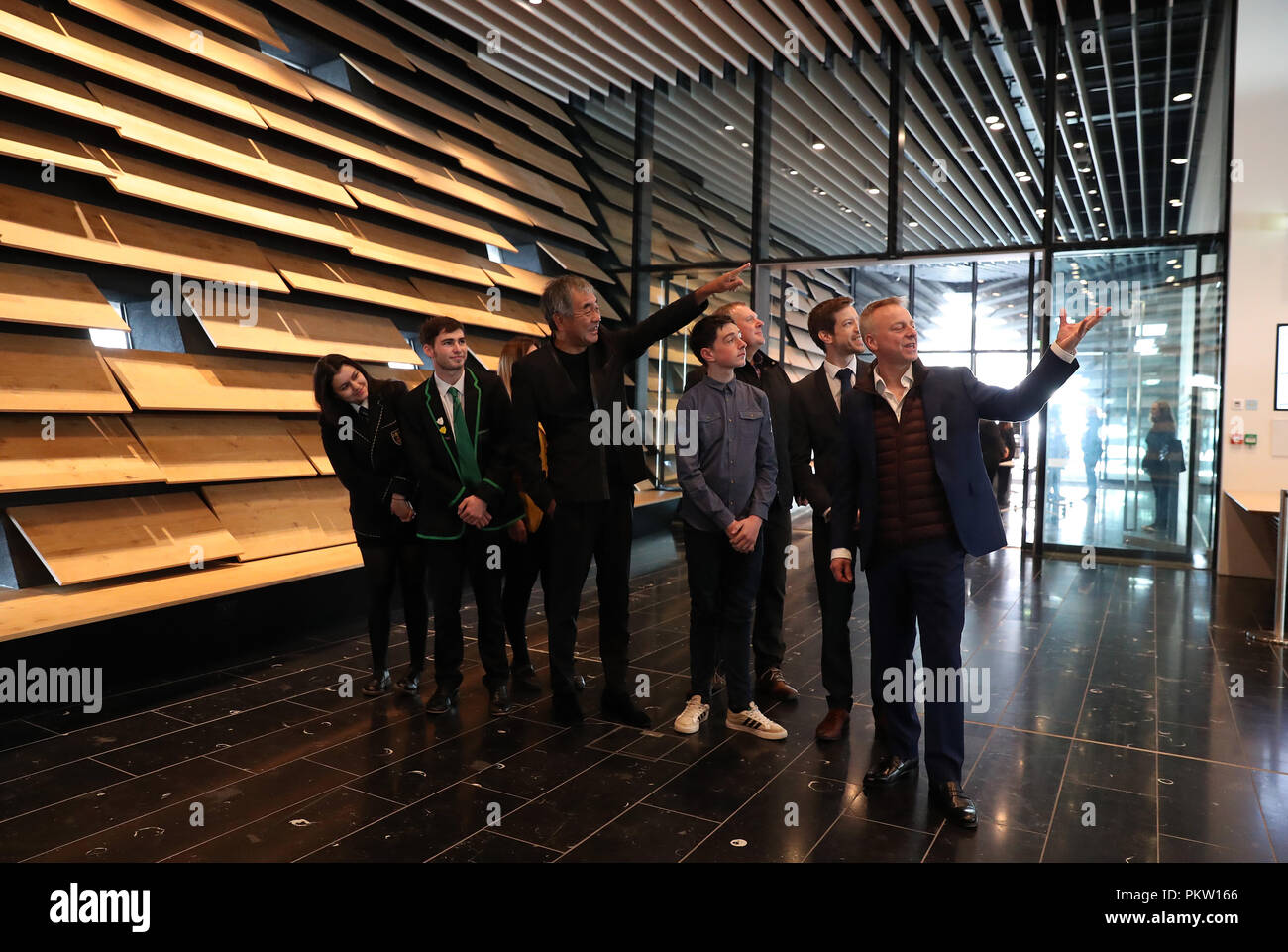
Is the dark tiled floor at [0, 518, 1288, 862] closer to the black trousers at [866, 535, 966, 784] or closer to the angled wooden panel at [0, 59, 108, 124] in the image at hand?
the black trousers at [866, 535, 966, 784]

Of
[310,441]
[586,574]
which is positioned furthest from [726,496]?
[310,441]

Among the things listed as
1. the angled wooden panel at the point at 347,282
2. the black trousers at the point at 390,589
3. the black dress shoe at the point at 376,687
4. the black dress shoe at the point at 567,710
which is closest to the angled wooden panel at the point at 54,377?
the angled wooden panel at the point at 347,282

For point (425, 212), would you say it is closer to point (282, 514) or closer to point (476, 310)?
point (476, 310)

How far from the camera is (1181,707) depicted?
3521mm

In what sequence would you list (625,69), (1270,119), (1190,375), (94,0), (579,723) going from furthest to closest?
(625,69)
(1190,375)
(1270,119)
(94,0)
(579,723)

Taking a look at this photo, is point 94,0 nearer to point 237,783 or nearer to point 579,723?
point 237,783

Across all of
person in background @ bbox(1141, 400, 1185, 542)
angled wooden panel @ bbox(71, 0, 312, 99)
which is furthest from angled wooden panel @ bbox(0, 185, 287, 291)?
person in background @ bbox(1141, 400, 1185, 542)

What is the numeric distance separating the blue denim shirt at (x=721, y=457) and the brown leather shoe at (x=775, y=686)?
885 millimetres

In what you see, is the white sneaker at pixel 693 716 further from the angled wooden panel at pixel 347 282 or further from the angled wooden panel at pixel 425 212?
the angled wooden panel at pixel 425 212

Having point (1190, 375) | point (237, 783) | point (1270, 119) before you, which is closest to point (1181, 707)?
point (237, 783)

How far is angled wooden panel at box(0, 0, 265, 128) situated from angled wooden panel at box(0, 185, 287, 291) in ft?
2.08

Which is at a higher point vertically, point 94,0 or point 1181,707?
point 94,0
